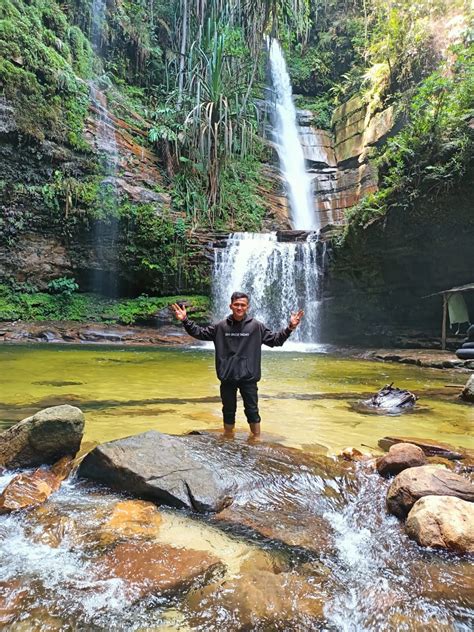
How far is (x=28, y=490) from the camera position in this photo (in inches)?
110

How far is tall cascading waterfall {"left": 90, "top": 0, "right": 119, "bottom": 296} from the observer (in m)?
17.2

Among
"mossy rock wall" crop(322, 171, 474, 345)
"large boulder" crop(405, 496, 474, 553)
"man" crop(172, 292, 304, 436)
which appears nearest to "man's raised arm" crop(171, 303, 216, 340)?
"man" crop(172, 292, 304, 436)

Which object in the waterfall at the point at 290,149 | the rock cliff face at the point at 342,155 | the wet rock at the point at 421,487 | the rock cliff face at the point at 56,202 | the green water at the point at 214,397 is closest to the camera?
the wet rock at the point at 421,487

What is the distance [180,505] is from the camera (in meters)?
2.64

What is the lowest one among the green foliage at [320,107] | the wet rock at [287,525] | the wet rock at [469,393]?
the wet rock at [469,393]

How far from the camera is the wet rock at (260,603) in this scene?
170cm

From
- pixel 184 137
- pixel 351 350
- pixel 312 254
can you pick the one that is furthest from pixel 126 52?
pixel 351 350

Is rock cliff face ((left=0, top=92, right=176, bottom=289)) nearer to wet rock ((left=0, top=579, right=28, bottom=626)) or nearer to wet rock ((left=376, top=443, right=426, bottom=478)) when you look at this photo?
wet rock ((left=376, top=443, right=426, bottom=478))

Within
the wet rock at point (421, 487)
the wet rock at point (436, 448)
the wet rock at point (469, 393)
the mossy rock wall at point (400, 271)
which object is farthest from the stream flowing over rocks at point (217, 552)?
the mossy rock wall at point (400, 271)

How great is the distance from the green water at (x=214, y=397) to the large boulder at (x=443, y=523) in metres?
1.22

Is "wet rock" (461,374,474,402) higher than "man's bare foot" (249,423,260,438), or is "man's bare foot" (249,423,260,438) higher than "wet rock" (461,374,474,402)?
"man's bare foot" (249,423,260,438)

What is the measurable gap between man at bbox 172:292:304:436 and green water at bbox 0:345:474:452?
489mm

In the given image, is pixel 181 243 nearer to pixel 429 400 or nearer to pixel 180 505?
pixel 429 400

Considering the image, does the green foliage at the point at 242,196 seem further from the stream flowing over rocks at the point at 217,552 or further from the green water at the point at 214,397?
the stream flowing over rocks at the point at 217,552
